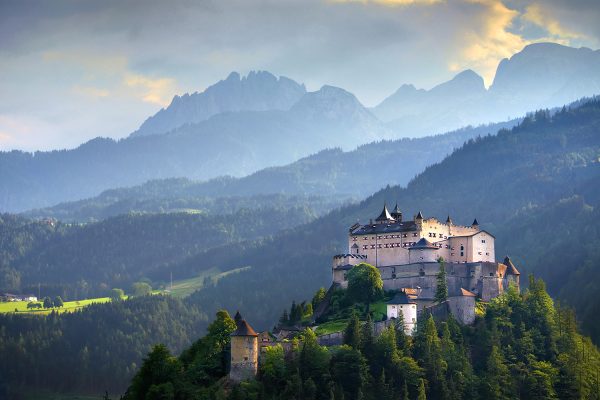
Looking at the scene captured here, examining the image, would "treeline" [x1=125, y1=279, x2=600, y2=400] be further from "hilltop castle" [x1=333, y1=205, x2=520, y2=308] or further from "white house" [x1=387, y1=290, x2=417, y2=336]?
"hilltop castle" [x1=333, y1=205, x2=520, y2=308]

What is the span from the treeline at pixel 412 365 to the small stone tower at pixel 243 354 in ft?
3.64

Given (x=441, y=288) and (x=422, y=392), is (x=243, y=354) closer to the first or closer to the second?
(x=422, y=392)

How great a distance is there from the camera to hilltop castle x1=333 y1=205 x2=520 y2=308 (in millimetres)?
160625

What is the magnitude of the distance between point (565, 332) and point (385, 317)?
76.6 ft

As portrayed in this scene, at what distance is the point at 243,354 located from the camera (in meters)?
138

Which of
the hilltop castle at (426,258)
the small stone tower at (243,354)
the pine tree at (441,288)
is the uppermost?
the hilltop castle at (426,258)

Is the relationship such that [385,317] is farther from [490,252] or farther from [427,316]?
[490,252]

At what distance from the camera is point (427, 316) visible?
5960 inches

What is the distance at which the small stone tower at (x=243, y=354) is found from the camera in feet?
450

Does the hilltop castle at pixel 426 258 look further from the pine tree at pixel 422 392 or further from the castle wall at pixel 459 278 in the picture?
the pine tree at pixel 422 392

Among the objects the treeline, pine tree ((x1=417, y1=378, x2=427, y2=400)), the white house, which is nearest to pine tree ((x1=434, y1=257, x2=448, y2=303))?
the treeline

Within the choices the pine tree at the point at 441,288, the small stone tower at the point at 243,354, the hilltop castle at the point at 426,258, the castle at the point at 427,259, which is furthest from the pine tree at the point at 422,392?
the small stone tower at the point at 243,354

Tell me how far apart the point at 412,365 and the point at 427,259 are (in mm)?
24006

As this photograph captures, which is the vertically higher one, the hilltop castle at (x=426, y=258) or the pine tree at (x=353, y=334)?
the hilltop castle at (x=426, y=258)
